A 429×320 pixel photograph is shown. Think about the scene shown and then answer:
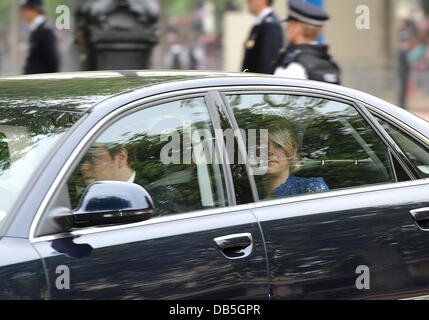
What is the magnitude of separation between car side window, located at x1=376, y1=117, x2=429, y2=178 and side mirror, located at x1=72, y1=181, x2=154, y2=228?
137cm

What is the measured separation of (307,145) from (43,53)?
19.2ft

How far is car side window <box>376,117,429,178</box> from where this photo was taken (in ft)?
13.7

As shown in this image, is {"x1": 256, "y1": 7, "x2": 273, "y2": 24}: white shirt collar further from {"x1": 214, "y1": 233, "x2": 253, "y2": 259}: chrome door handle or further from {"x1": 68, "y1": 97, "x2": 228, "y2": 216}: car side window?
{"x1": 214, "y1": 233, "x2": 253, "y2": 259}: chrome door handle

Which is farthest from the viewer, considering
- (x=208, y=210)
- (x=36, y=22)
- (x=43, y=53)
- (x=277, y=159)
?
(x=36, y=22)

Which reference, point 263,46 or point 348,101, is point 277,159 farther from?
point 263,46

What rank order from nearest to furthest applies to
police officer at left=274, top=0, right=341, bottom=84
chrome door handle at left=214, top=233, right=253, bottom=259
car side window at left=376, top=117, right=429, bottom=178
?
chrome door handle at left=214, top=233, right=253, bottom=259 → car side window at left=376, top=117, right=429, bottom=178 → police officer at left=274, top=0, right=341, bottom=84

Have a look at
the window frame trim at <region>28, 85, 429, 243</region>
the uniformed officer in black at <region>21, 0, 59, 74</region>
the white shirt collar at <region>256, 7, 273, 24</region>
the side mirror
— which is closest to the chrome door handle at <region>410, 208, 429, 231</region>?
the window frame trim at <region>28, 85, 429, 243</region>

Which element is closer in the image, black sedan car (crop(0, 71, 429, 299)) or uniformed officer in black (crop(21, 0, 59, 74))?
black sedan car (crop(0, 71, 429, 299))

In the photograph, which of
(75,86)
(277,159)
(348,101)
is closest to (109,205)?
(75,86)

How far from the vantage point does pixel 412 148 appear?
422 cm

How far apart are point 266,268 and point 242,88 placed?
768 millimetres

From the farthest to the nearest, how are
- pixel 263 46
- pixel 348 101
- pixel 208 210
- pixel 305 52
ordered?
pixel 263 46
pixel 305 52
pixel 348 101
pixel 208 210

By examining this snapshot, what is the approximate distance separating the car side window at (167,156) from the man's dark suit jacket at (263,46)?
14.0 feet

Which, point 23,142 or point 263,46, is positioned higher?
point 263,46
